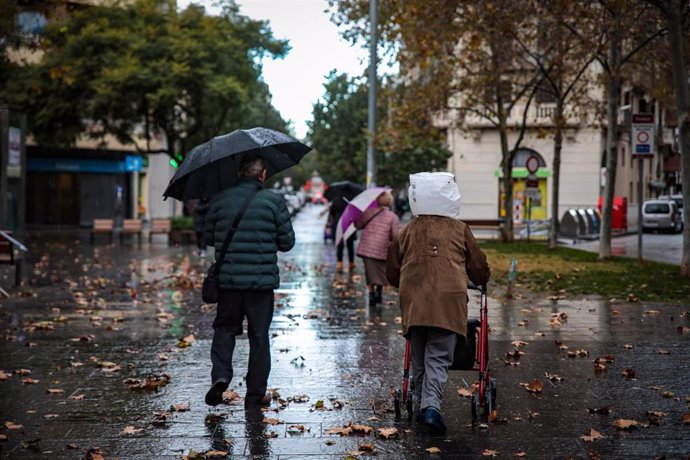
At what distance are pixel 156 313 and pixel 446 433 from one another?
7412mm

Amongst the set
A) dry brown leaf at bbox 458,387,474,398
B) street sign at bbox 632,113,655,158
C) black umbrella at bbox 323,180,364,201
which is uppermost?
street sign at bbox 632,113,655,158

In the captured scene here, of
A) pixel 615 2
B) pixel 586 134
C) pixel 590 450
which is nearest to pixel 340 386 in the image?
pixel 590 450

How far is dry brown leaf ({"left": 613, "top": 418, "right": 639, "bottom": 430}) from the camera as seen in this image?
649cm

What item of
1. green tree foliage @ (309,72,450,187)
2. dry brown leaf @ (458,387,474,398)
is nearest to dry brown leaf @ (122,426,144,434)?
dry brown leaf @ (458,387,474,398)

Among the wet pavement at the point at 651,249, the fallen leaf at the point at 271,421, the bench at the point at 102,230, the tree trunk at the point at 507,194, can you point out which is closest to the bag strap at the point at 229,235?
the fallen leaf at the point at 271,421

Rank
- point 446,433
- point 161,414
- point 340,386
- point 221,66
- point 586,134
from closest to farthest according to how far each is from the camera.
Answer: point 446,433, point 161,414, point 340,386, point 221,66, point 586,134

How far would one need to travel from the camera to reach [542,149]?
54.6 meters

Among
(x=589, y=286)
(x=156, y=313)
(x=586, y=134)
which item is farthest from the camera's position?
(x=586, y=134)

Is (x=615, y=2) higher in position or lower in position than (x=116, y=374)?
higher

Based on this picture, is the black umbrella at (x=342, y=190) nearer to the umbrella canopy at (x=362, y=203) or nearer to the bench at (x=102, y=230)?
Answer: the umbrella canopy at (x=362, y=203)

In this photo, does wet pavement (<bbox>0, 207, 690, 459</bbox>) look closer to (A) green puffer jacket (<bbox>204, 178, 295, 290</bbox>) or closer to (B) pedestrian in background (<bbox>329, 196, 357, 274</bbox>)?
(A) green puffer jacket (<bbox>204, 178, 295, 290</bbox>)

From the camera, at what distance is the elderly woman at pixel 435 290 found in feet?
21.2

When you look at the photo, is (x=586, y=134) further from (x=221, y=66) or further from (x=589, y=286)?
(x=589, y=286)

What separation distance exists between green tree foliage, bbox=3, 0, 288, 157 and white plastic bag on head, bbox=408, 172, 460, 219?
92.4ft
